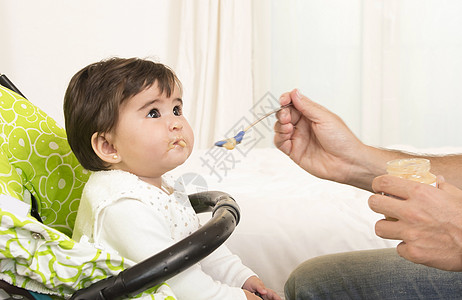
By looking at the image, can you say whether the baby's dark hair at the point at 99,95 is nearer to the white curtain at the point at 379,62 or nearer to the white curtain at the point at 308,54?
the white curtain at the point at 308,54

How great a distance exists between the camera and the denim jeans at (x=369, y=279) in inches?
48.9

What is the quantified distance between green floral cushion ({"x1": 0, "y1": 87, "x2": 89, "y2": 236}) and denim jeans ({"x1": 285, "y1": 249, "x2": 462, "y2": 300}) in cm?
59

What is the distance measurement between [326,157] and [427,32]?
300cm

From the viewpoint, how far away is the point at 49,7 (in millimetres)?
3693

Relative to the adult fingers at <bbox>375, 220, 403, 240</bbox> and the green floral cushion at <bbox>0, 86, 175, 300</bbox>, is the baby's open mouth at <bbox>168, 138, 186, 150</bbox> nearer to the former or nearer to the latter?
the green floral cushion at <bbox>0, 86, 175, 300</bbox>

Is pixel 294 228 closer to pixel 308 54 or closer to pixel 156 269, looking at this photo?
pixel 156 269

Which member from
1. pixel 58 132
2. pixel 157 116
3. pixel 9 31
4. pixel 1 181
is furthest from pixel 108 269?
pixel 9 31

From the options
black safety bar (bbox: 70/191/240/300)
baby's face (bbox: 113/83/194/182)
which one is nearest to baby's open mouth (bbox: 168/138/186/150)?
baby's face (bbox: 113/83/194/182)

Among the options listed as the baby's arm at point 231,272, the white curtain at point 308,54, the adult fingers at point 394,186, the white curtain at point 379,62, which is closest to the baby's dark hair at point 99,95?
the baby's arm at point 231,272

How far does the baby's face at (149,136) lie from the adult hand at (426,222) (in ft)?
1.48

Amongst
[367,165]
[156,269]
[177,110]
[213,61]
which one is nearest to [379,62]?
[213,61]

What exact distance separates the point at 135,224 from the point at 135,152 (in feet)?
0.67

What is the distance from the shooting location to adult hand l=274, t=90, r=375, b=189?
1389 mm

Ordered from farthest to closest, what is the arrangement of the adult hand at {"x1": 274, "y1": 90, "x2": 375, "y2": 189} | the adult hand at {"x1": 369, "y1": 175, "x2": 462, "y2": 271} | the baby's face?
the adult hand at {"x1": 274, "y1": 90, "x2": 375, "y2": 189} → the baby's face → the adult hand at {"x1": 369, "y1": 175, "x2": 462, "y2": 271}
